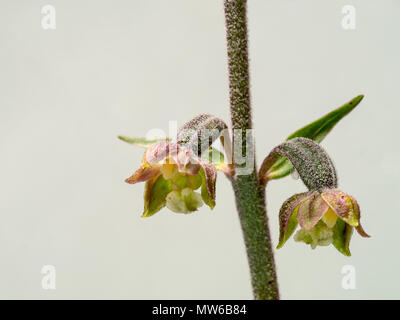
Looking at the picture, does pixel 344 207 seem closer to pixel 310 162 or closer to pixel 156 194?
pixel 310 162

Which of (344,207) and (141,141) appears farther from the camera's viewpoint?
(141,141)

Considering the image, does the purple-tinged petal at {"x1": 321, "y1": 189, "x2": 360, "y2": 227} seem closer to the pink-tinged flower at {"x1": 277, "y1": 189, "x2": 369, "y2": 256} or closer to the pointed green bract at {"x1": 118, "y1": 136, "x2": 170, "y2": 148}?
the pink-tinged flower at {"x1": 277, "y1": 189, "x2": 369, "y2": 256}

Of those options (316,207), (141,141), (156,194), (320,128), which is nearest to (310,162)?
(316,207)

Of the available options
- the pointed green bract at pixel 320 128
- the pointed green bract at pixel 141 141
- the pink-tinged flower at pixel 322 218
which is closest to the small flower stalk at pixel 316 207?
the pink-tinged flower at pixel 322 218

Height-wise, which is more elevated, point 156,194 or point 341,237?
point 156,194

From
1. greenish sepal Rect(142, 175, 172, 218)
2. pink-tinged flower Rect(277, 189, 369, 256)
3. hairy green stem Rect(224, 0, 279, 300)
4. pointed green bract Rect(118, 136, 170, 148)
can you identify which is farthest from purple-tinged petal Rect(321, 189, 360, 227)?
pointed green bract Rect(118, 136, 170, 148)

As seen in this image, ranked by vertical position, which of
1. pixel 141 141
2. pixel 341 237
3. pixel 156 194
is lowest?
pixel 341 237
